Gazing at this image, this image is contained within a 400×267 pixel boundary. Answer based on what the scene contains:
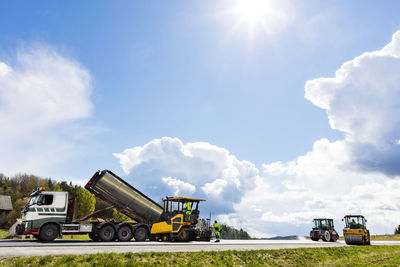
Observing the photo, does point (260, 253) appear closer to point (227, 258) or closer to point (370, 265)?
point (227, 258)

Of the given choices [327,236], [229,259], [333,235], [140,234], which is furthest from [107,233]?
[333,235]

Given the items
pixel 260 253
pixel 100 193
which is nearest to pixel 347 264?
pixel 260 253

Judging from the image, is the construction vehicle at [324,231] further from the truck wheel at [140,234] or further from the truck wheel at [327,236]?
the truck wheel at [140,234]

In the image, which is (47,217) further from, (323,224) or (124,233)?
(323,224)

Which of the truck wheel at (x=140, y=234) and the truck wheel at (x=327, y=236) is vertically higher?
the truck wheel at (x=140, y=234)

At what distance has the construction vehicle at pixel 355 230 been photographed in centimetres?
2633

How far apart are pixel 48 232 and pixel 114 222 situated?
403 cm

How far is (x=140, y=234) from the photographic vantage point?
2100cm

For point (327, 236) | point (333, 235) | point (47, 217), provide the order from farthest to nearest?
1. point (333, 235)
2. point (327, 236)
3. point (47, 217)

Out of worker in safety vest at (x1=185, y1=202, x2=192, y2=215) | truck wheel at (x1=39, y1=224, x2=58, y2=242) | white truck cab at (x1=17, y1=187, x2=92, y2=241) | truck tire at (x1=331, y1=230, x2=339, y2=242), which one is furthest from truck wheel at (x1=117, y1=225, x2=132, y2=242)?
truck tire at (x1=331, y1=230, x2=339, y2=242)

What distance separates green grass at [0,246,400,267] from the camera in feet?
34.7

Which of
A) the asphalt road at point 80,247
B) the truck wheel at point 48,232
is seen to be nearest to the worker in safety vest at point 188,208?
the asphalt road at point 80,247

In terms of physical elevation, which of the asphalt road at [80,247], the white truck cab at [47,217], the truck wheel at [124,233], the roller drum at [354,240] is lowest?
the roller drum at [354,240]

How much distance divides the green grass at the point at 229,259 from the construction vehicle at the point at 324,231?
7.47 m
